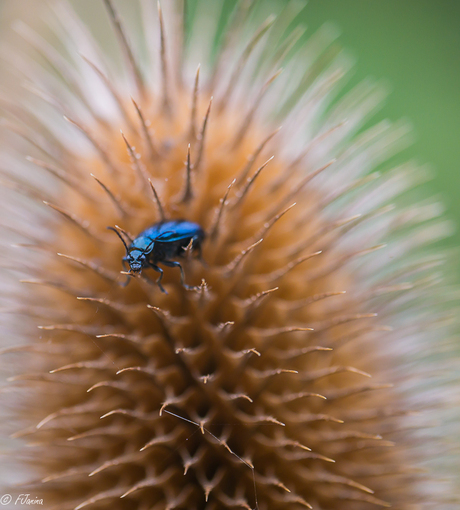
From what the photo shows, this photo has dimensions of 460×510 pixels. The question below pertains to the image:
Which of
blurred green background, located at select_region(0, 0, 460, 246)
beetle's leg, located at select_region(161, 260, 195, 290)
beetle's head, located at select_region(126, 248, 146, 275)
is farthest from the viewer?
blurred green background, located at select_region(0, 0, 460, 246)

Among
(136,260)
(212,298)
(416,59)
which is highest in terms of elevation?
(416,59)

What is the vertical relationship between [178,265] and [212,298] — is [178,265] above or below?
above

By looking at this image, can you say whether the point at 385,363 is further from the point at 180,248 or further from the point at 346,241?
the point at 180,248

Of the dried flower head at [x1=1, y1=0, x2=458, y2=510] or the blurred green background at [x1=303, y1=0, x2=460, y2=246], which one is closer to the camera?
the dried flower head at [x1=1, y1=0, x2=458, y2=510]

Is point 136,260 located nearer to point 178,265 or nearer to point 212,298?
point 178,265

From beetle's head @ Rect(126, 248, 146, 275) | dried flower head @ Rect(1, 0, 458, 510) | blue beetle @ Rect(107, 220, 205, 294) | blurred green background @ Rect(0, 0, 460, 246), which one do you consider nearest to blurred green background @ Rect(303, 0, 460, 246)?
blurred green background @ Rect(0, 0, 460, 246)

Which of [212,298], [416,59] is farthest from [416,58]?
[212,298]

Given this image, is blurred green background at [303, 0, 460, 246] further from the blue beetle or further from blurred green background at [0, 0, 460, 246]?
the blue beetle
